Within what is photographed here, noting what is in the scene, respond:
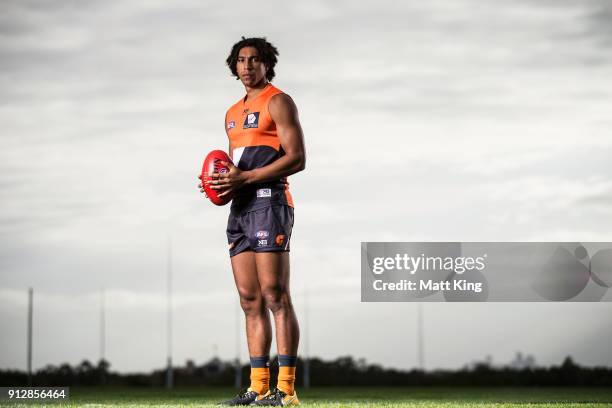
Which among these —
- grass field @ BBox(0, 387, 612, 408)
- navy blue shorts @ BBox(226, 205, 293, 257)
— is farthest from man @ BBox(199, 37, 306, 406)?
grass field @ BBox(0, 387, 612, 408)

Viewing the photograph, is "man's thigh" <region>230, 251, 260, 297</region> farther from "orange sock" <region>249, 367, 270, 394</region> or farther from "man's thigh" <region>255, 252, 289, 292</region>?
"orange sock" <region>249, 367, 270, 394</region>

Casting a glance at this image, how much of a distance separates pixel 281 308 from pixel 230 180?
0.95 meters

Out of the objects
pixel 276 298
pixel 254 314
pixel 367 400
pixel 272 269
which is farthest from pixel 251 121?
pixel 367 400

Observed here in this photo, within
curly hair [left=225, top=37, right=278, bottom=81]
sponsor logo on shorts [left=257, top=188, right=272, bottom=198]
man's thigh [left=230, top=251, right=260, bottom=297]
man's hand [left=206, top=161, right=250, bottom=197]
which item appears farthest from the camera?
curly hair [left=225, top=37, right=278, bottom=81]

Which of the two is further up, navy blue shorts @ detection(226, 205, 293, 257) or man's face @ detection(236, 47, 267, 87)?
man's face @ detection(236, 47, 267, 87)

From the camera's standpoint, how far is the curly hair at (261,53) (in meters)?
6.18

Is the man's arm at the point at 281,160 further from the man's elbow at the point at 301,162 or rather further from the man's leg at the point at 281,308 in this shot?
the man's leg at the point at 281,308

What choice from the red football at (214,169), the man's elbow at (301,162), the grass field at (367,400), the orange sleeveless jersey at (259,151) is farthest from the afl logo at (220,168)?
the grass field at (367,400)

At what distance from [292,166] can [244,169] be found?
15.4 inches

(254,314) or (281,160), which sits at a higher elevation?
(281,160)

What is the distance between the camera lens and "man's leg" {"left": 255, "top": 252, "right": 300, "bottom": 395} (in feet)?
19.2

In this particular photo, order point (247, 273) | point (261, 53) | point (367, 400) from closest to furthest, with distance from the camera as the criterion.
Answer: point (247, 273), point (261, 53), point (367, 400)

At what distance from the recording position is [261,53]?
242 inches

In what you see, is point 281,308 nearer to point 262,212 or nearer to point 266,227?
point 266,227
